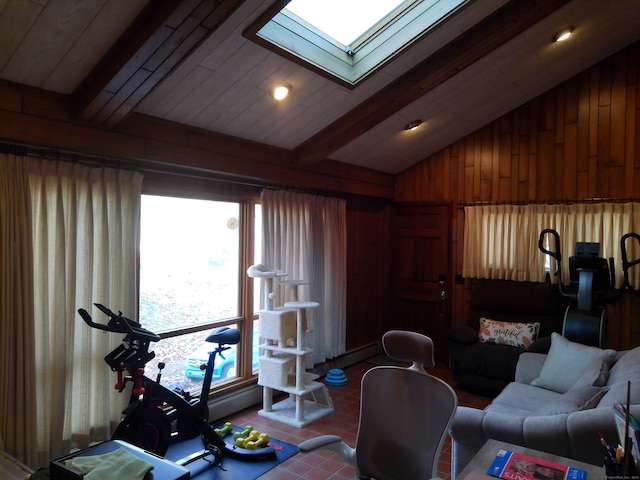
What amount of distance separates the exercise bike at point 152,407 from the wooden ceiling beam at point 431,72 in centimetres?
195

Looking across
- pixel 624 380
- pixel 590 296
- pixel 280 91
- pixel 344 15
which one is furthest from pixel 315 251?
pixel 624 380

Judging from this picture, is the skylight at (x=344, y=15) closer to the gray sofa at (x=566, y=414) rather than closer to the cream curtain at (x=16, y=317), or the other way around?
the cream curtain at (x=16, y=317)

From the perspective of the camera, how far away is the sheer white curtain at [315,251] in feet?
14.0

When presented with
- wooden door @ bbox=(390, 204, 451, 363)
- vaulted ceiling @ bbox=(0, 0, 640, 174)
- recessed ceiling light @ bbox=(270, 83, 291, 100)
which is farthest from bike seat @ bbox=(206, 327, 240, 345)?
wooden door @ bbox=(390, 204, 451, 363)

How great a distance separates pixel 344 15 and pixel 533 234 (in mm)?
→ 3217

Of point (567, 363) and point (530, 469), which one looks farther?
point (567, 363)

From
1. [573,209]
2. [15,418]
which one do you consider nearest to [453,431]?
[15,418]

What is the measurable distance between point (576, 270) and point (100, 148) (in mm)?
4181

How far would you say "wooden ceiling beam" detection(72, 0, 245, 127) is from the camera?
2139 mm

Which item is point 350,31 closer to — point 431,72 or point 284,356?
point 431,72

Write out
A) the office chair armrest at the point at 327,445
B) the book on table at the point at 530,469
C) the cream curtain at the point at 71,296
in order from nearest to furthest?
the book on table at the point at 530,469 → the office chair armrest at the point at 327,445 → the cream curtain at the point at 71,296

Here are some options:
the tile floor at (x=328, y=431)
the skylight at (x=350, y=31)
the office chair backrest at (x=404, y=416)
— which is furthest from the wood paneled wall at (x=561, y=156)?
the office chair backrest at (x=404, y=416)

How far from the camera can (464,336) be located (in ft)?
15.0

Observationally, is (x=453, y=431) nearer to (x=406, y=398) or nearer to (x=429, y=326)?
(x=406, y=398)
